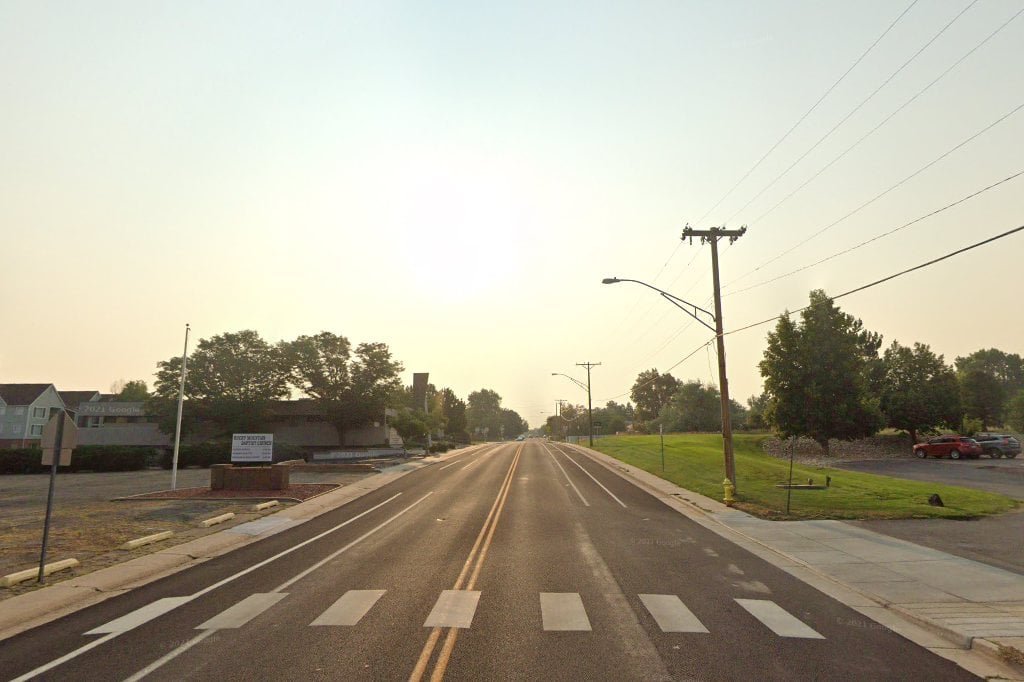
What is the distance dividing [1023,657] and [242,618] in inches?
426

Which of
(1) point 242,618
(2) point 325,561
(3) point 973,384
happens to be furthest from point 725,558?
(3) point 973,384

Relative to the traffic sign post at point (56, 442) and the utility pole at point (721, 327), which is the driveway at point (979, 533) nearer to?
the utility pole at point (721, 327)

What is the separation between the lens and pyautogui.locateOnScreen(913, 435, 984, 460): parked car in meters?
48.9

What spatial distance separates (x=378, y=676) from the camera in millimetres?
6816

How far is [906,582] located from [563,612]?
700cm

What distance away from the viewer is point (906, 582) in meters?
11.3

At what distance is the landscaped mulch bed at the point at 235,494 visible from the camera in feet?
87.0

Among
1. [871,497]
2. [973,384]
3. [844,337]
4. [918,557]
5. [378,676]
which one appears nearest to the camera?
[378,676]

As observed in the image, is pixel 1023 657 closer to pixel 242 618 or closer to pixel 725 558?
pixel 725 558

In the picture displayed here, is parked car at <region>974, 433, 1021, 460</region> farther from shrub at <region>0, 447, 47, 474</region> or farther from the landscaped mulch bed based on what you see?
shrub at <region>0, 447, 47, 474</region>

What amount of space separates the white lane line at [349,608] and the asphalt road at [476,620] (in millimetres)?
33

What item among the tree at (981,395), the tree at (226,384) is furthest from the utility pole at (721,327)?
the tree at (981,395)

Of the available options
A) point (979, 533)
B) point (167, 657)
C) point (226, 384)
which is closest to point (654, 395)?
point (226, 384)

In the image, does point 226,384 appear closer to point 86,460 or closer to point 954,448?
point 86,460
